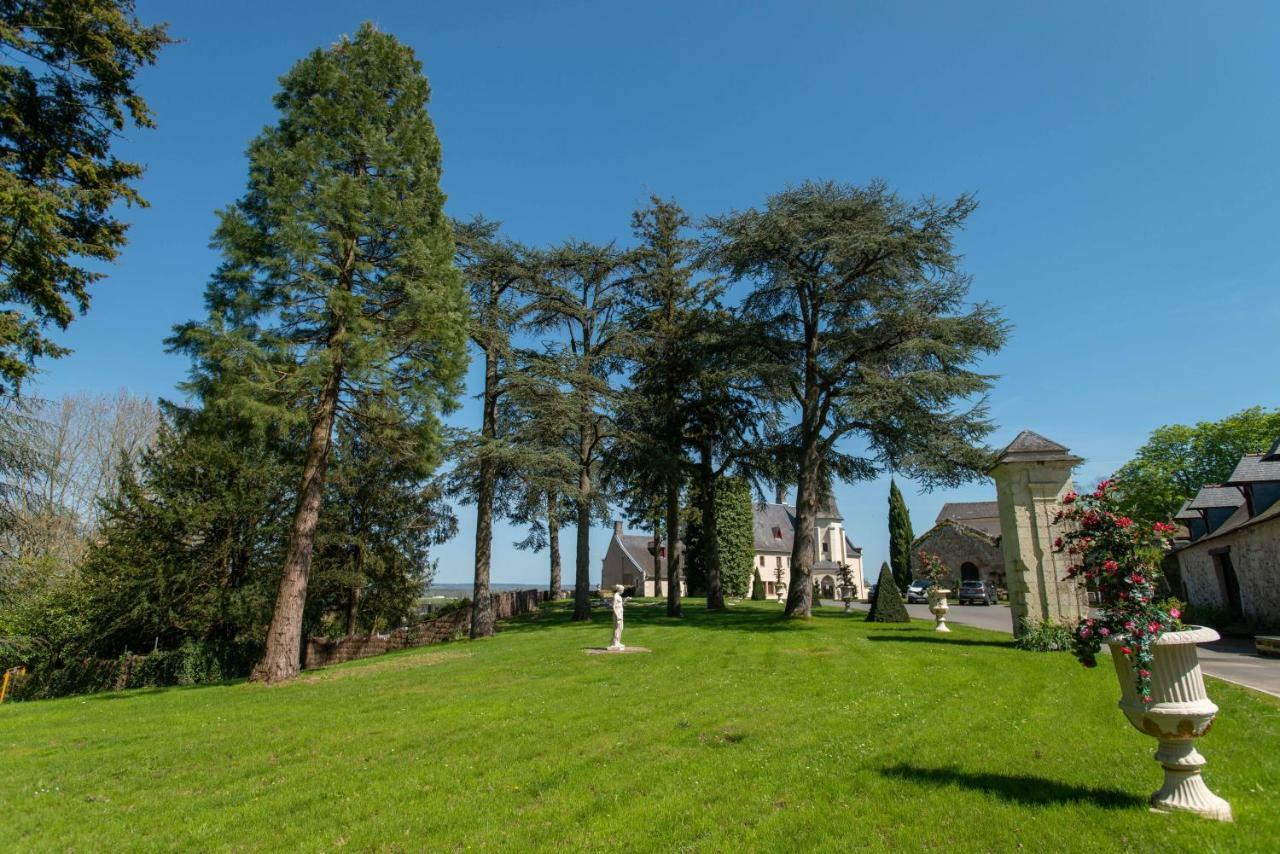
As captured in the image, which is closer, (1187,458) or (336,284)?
(336,284)

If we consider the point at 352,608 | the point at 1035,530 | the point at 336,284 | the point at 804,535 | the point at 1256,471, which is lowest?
the point at 352,608

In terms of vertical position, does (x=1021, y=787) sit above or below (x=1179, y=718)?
below

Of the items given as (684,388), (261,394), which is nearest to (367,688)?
(261,394)

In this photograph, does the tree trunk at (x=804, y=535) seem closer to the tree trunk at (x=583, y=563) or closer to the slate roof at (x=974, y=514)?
the tree trunk at (x=583, y=563)

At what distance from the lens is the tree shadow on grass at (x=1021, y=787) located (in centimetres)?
548

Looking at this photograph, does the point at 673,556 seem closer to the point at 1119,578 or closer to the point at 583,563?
the point at 583,563

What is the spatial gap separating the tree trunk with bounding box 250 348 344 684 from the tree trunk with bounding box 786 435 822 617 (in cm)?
1536

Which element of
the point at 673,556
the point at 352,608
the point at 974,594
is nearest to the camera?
the point at 352,608

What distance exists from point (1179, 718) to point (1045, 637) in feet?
37.1

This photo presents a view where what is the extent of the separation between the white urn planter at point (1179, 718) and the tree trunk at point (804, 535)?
17.7m

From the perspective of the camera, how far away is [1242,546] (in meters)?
22.3

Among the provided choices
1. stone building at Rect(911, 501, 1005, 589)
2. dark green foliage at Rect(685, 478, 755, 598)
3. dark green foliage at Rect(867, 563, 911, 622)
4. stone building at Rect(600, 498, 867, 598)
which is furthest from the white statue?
stone building at Rect(600, 498, 867, 598)

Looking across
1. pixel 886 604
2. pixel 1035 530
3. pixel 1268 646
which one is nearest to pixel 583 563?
pixel 886 604

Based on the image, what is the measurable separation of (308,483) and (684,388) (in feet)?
49.9
